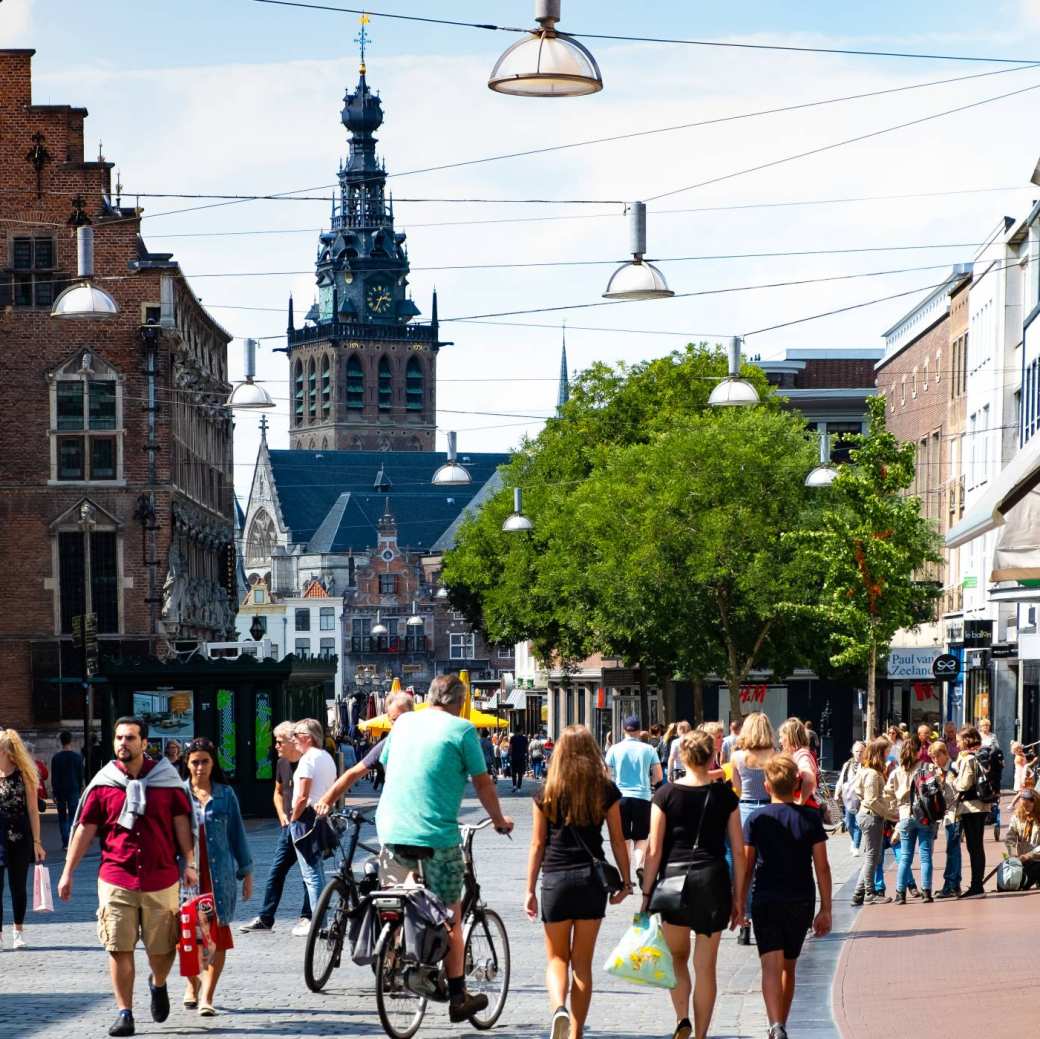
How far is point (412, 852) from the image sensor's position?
1216cm

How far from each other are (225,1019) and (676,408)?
166ft

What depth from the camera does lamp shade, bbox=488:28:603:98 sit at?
1454cm

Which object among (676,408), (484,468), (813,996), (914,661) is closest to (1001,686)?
(914,661)

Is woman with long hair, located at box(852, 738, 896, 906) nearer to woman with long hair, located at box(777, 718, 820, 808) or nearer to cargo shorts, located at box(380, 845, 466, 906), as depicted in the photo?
woman with long hair, located at box(777, 718, 820, 808)

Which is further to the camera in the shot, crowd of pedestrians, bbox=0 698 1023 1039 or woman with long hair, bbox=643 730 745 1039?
woman with long hair, bbox=643 730 745 1039

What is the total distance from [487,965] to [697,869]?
180 centimetres

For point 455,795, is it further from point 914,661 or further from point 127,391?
point 914,661

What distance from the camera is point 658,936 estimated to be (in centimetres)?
1140

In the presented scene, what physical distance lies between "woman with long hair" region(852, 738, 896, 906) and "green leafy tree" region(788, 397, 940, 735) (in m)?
21.0

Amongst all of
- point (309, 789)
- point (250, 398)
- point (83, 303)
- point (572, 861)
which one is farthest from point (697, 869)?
point (250, 398)

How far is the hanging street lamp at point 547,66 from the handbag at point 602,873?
5188mm

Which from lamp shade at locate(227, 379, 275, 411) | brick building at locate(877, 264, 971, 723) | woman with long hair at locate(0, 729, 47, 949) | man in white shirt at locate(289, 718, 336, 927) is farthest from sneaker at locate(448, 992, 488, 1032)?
brick building at locate(877, 264, 971, 723)

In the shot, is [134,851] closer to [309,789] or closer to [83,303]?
[309,789]

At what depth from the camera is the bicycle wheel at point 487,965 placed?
1292cm
